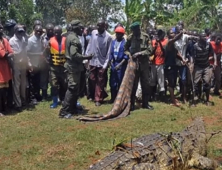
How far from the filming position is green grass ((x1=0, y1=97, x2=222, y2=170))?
609 centimetres

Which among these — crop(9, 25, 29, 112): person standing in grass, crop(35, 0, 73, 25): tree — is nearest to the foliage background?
crop(35, 0, 73, 25): tree

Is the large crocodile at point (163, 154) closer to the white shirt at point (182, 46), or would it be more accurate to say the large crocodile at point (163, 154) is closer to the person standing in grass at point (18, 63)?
the white shirt at point (182, 46)

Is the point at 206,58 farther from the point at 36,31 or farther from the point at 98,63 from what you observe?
the point at 36,31

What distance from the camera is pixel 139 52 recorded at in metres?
9.05

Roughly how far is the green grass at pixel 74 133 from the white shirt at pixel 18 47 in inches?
51.9

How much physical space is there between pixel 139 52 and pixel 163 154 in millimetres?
4052

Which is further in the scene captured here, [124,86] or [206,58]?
[206,58]

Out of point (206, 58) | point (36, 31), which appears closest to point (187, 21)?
point (206, 58)

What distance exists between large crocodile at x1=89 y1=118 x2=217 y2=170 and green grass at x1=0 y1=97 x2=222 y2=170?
0.39 meters

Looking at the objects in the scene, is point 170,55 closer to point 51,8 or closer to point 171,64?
point 171,64

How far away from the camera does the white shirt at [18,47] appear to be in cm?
922

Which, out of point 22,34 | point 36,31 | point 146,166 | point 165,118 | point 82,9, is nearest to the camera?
point 146,166

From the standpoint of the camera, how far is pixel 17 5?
91.6ft

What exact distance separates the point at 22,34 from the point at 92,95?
2661mm
